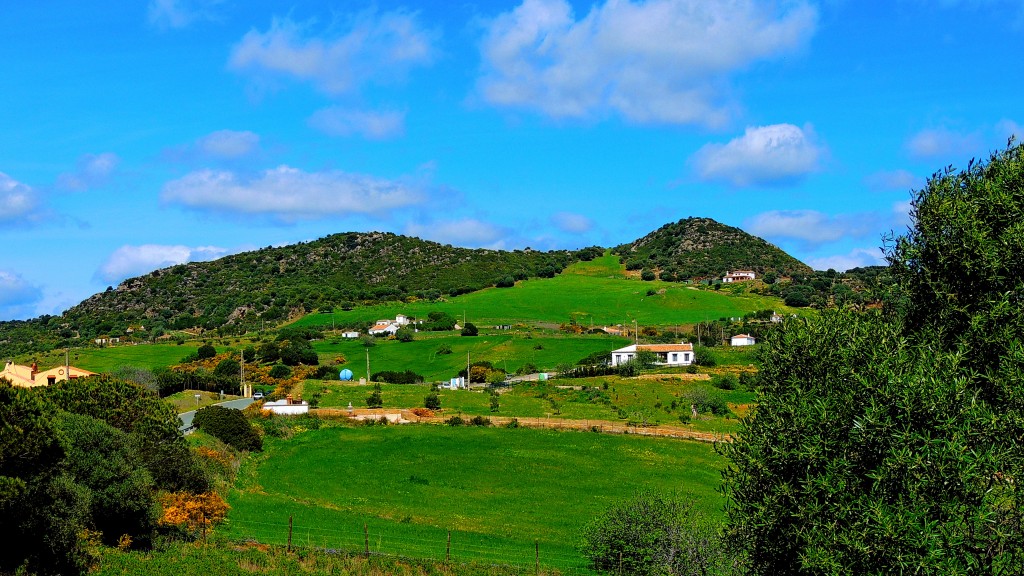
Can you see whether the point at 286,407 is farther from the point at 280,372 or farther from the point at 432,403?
the point at 280,372

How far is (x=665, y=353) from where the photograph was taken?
122 metres

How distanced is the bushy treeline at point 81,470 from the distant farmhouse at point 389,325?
362 ft

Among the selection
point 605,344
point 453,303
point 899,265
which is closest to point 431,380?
point 605,344

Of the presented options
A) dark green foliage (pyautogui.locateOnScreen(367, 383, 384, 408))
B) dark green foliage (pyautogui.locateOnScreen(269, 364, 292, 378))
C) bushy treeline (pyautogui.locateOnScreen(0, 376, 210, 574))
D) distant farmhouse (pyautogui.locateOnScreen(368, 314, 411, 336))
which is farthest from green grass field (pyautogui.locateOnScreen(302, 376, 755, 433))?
distant farmhouse (pyautogui.locateOnScreen(368, 314, 411, 336))

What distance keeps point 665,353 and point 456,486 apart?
253 ft

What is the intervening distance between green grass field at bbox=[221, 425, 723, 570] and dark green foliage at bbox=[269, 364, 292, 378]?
158ft

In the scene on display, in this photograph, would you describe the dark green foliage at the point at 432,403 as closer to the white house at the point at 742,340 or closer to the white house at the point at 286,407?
the white house at the point at 286,407

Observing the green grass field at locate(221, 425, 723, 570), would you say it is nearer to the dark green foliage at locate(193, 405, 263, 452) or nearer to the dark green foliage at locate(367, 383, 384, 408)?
the dark green foliage at locate(193, 405, 263, 452)

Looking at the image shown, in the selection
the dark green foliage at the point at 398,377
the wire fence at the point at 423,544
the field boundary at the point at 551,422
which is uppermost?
the dark green foliage at the point at 398,377

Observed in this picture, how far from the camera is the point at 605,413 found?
3140 inches

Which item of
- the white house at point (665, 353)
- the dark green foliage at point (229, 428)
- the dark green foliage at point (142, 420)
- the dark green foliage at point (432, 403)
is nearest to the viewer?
the dark green foliage at point (142, 420)

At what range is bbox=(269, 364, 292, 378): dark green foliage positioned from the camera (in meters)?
115

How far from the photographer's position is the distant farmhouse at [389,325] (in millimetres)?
154000

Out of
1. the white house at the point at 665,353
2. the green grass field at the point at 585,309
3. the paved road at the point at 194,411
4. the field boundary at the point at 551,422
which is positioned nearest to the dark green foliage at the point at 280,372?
the paved road at the point at 194,411
